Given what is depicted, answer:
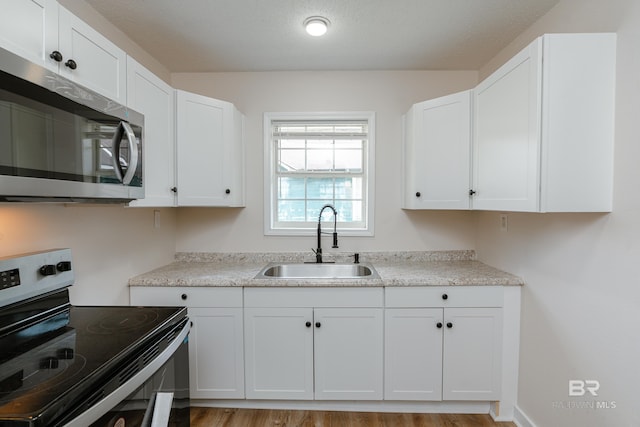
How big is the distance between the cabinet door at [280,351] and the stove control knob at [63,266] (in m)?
0.92

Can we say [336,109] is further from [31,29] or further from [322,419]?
[322,419]

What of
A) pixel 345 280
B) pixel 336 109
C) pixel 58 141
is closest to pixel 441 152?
pixel 336 109

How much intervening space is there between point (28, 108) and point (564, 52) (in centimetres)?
199

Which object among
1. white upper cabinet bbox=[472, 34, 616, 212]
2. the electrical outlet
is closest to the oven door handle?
white upper cabinet bbox=[472, 34, 616, 212]

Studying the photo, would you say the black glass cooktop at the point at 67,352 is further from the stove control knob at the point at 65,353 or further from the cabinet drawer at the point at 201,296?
the cabinet drawer at the point at 201,296

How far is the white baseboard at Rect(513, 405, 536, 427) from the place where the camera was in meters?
1.68

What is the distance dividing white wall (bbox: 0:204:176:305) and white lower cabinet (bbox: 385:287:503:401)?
1.65 meters

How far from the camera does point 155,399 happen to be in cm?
102

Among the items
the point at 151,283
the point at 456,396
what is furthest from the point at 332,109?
the point at 456,396

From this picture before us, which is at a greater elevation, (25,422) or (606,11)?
(606,11)

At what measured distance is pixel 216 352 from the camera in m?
1.81

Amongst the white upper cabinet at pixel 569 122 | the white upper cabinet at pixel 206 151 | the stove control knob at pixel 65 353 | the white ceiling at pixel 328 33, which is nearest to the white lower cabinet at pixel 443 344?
the white upper cabinet at pixel 569 122

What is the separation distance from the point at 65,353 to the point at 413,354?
5.56ft

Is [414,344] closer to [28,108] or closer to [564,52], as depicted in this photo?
[564,52]
